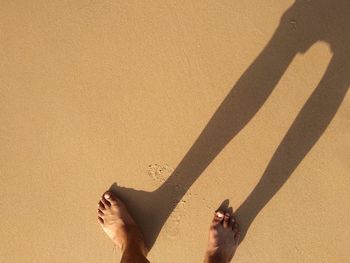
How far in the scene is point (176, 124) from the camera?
2.60 m

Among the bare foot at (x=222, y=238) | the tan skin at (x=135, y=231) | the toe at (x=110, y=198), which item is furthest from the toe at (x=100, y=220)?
the bare foot at (x=222, y=238)

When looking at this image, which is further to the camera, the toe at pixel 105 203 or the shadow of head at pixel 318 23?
the toe at pixel 105 203

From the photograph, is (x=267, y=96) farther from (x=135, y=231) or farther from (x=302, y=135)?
(x=135, y=231)

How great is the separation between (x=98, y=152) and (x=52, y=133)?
307 millimetres

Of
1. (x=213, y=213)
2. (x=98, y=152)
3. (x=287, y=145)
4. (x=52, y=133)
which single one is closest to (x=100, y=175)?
(x=98, y=152)

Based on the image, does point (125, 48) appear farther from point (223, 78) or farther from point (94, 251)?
point (94, 251)

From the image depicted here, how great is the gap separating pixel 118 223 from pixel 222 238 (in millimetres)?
644

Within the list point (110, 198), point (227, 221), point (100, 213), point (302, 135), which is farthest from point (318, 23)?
point (100, 213)

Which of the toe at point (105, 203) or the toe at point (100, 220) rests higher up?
the toe at point (105, 203)

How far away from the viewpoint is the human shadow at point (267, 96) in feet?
8.29

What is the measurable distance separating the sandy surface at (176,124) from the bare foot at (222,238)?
6 centimetres

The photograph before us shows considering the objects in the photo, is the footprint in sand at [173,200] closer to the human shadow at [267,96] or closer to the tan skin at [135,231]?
the human shadow at [267,96]

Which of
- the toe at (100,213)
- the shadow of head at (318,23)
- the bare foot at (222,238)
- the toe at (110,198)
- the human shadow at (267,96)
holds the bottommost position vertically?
the bare foot at (222,238)

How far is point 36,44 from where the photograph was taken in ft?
8.57
